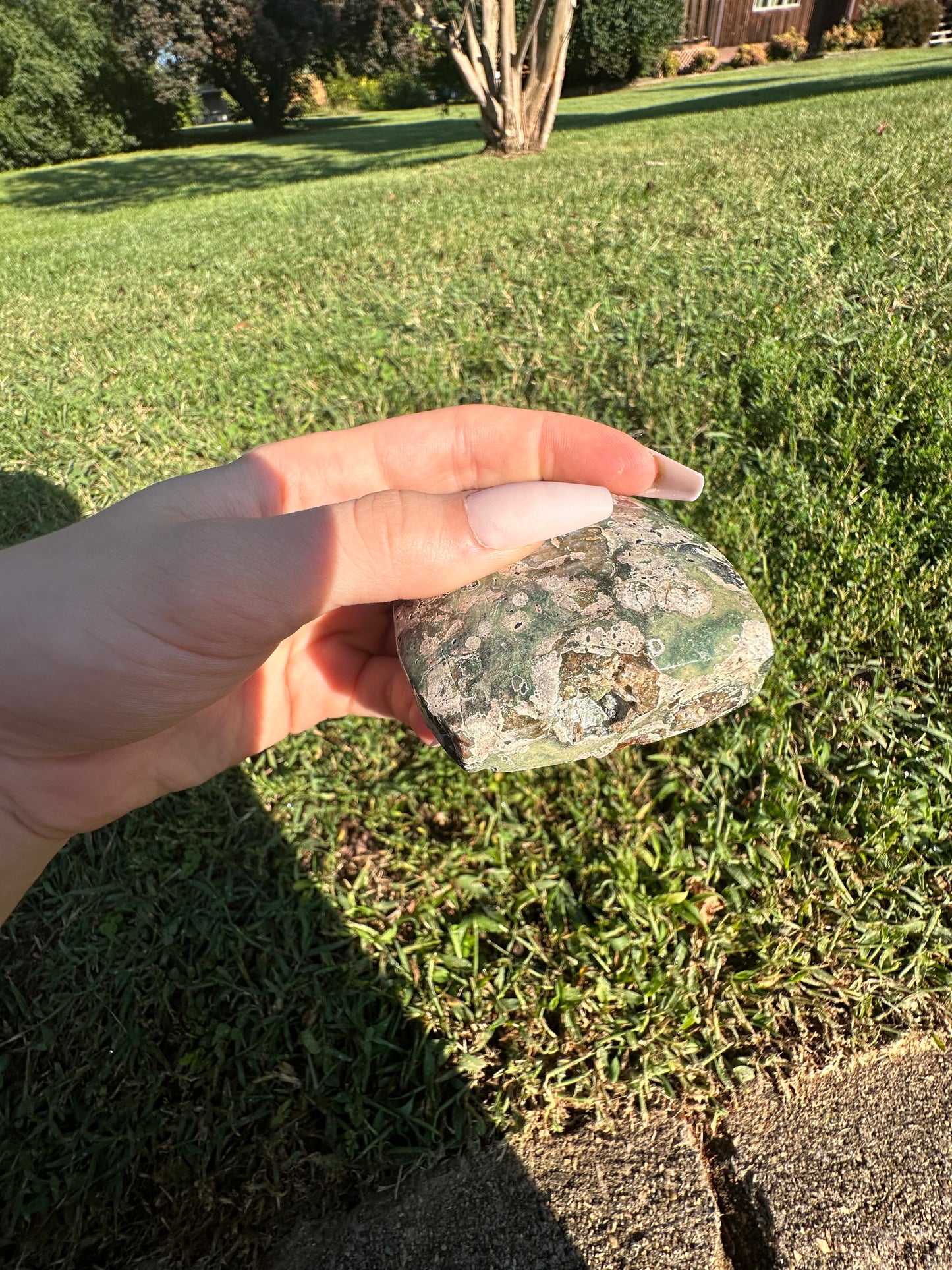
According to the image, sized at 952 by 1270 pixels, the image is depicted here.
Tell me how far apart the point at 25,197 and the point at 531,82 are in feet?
35.2

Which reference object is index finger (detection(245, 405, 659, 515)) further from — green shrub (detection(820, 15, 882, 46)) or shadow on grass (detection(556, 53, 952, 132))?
green shrub (detection(820, 15, 882, 46))

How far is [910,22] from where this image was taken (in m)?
26.9

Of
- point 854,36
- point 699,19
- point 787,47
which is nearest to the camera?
point 854,36

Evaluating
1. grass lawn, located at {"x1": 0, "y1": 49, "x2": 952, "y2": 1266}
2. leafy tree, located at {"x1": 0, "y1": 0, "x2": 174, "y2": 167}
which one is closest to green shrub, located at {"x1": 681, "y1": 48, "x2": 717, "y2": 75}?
leafy tree, located at {"x1": 0, "y1": 0, "x2": 174, "y2": 167}

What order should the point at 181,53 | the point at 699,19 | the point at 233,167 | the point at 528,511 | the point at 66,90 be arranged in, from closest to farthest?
the point at 528,511
the point at 233,167
the point at 66,90
the point at 181,53
the point at 699,19

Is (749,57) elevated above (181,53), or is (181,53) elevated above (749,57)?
(749,57)

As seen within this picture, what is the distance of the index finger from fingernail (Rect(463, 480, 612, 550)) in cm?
36

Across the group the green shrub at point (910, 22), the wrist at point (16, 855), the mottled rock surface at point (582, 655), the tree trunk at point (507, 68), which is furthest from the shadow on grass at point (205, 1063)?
the green shrub at point (910, 22)

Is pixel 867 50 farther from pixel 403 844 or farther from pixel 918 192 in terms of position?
pixel 403 844

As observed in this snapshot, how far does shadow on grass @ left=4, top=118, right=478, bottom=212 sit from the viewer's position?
46.5 feet

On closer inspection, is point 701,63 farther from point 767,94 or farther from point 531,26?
point 531,26

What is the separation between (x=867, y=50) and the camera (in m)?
28.3

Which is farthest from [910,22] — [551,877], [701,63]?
[551,877]

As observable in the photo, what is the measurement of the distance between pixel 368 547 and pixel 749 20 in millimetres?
40162
